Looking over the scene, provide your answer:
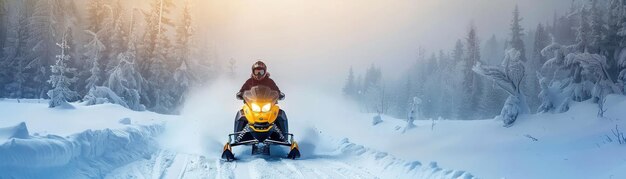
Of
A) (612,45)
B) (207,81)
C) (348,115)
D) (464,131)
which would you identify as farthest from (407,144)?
(207,81)

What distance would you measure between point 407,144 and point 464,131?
9.02 ft

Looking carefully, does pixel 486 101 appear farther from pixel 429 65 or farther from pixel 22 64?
pixel 22 64

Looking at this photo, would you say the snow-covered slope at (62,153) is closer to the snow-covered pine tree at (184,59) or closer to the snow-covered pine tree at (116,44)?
the snow-covered pine tree at (116,44)

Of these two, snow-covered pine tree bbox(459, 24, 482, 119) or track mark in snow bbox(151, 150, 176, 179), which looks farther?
snow-covered pine tree bbox(459, 24, 482, 119)

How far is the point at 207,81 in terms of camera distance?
57.2m

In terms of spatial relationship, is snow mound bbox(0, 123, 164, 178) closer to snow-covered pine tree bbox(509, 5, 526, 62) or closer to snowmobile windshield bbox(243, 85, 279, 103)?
snowmobile windshield bbox(243, 85, 279, 103)

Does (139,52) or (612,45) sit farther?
(139,52)

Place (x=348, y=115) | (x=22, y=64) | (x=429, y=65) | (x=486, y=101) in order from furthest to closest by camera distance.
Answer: (x=429, y=65) → (x=486, y=101) → (x=22, y=64) → (x=348, y=115)

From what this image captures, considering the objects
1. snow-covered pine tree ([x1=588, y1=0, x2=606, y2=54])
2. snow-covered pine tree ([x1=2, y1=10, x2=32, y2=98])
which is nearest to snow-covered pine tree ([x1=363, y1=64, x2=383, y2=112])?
snow-covered pine tree ([x1=588, y1=0, x2=606, y2=54])

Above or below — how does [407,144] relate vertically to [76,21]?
below

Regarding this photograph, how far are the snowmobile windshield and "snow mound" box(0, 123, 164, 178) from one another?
2.49m

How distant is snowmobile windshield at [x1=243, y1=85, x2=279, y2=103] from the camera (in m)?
10.1

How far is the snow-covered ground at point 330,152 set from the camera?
6.78m

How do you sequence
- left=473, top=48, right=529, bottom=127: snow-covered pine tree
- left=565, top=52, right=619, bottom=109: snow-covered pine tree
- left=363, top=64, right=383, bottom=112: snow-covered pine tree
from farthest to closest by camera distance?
left=363, top=64, right=383, bottom=112: snow-covered pine tree → left=565, top=52, right=619, bottom=109: snow-covered pine tree → left=473, top=48, right=529, bottom=127: snow-covered pine tree
